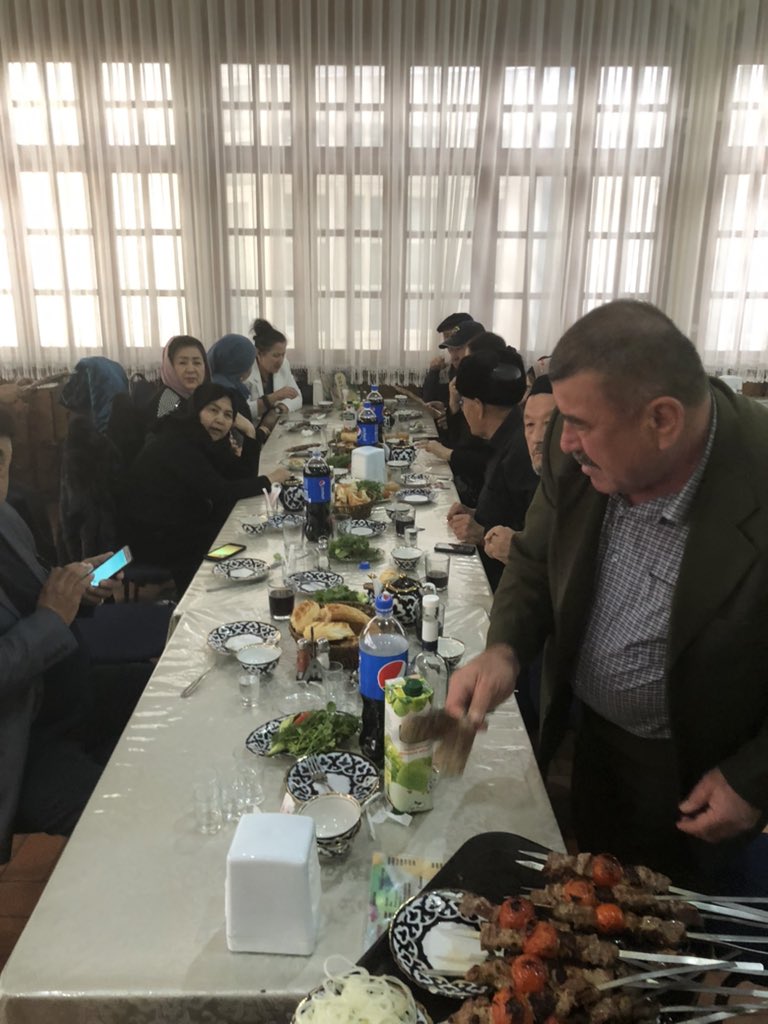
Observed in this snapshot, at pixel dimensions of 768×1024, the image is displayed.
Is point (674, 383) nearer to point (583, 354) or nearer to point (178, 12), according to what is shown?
point (583, 354)

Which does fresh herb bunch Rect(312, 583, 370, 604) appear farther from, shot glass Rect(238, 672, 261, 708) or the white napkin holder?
the white napkin holder

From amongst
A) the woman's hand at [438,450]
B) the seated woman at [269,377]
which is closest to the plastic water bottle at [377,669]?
the woman's hand at [438,450]

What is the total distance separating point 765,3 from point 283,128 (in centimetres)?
344

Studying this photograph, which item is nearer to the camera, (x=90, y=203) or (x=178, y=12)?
(x=178, y=12)

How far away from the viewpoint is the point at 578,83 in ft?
17.8

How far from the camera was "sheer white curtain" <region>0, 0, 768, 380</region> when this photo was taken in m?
5.35

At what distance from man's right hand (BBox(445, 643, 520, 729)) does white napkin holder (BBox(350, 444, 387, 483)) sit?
1842 mm

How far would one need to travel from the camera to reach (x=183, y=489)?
10.7 ft

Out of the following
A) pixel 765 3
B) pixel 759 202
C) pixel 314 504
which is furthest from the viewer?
pixel 759 202

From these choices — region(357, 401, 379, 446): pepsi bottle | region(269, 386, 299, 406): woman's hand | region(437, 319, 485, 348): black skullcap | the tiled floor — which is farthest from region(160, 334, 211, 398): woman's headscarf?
the tiled floor

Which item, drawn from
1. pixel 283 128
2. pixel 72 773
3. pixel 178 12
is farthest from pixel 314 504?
pixel 178 12

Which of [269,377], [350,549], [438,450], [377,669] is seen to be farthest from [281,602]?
[269,377]

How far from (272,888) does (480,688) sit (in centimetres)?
53

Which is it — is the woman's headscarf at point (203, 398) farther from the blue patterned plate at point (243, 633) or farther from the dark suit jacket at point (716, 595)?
the dark suit jacket at point (716, 595)
